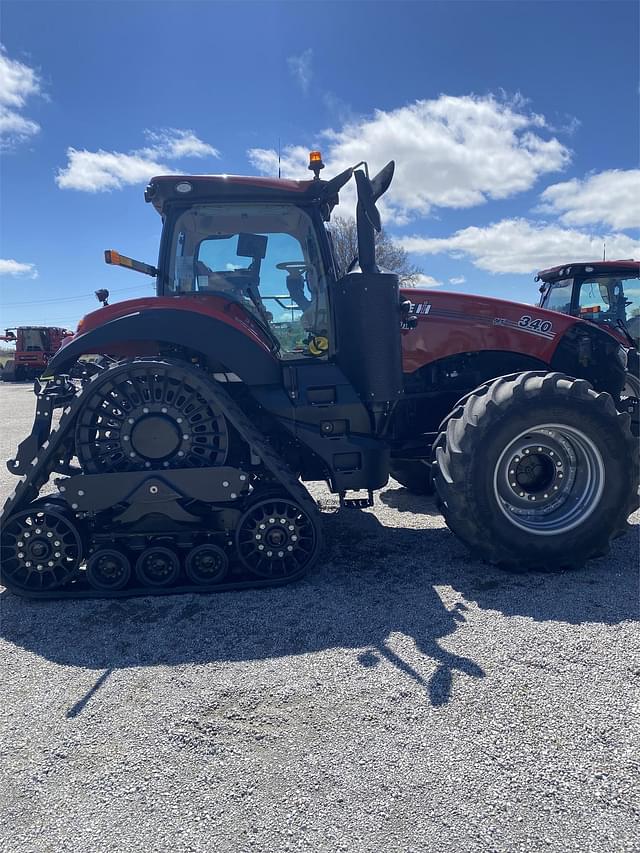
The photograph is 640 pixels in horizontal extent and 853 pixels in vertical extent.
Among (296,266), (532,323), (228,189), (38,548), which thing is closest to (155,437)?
(38,548)

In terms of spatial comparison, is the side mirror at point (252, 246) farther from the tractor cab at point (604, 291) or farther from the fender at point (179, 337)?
the tractor cab at point (604, 291)

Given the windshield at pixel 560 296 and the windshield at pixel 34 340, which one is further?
the windshield at pixel 34 340

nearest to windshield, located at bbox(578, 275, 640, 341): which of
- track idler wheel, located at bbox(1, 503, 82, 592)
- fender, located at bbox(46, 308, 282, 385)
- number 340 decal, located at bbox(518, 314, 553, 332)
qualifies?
number 340 decal, located at bbox(518, 314, 553, 332)

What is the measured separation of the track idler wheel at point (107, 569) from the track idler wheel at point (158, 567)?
9 cm

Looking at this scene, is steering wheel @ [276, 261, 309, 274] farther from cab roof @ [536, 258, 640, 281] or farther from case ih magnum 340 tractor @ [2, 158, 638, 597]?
cab roof @ [536, 258, 640, 281]

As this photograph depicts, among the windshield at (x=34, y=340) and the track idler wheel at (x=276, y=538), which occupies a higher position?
the windshield at (x=34, y=340)

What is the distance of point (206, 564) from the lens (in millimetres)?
3521

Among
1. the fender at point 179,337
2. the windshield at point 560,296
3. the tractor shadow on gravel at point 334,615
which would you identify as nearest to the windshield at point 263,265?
the fender at point 179,337

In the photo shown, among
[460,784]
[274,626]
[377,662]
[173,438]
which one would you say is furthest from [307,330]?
[460,784]

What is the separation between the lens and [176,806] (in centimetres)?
193

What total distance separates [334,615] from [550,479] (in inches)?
73.7

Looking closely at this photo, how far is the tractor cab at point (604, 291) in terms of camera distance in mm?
8523

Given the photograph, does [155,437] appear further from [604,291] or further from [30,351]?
[30,351]

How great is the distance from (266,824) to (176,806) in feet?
1.12
